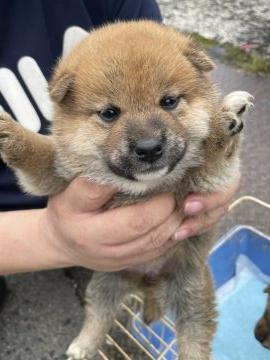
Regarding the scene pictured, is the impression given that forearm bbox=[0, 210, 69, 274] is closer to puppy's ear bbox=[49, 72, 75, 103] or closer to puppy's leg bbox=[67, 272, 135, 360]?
puppy's leg bbox=[67, 272, 135, 360]

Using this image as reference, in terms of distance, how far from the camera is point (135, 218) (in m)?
1.52

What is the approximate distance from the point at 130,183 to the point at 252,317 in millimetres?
1323

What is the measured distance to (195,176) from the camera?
60.5 inches

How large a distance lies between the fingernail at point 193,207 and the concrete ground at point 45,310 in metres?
0.88

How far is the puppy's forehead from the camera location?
130 cm

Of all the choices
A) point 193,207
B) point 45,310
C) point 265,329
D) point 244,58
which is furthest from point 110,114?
point 244,58

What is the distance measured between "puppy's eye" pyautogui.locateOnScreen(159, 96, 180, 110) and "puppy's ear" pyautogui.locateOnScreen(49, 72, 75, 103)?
29 cm

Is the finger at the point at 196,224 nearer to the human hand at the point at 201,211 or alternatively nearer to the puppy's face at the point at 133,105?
the human hand at the point at 201,211

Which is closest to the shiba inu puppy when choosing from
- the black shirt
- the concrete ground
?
the black shirt

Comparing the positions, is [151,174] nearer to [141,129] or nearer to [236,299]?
[141,129]

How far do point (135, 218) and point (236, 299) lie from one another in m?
1.26

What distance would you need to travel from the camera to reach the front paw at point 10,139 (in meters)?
1.42

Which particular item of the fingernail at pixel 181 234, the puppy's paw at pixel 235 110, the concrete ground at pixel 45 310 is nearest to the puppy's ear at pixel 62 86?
the puppy's paw at pixel 235 110

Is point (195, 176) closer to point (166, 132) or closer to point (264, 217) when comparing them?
point (166, 132)
